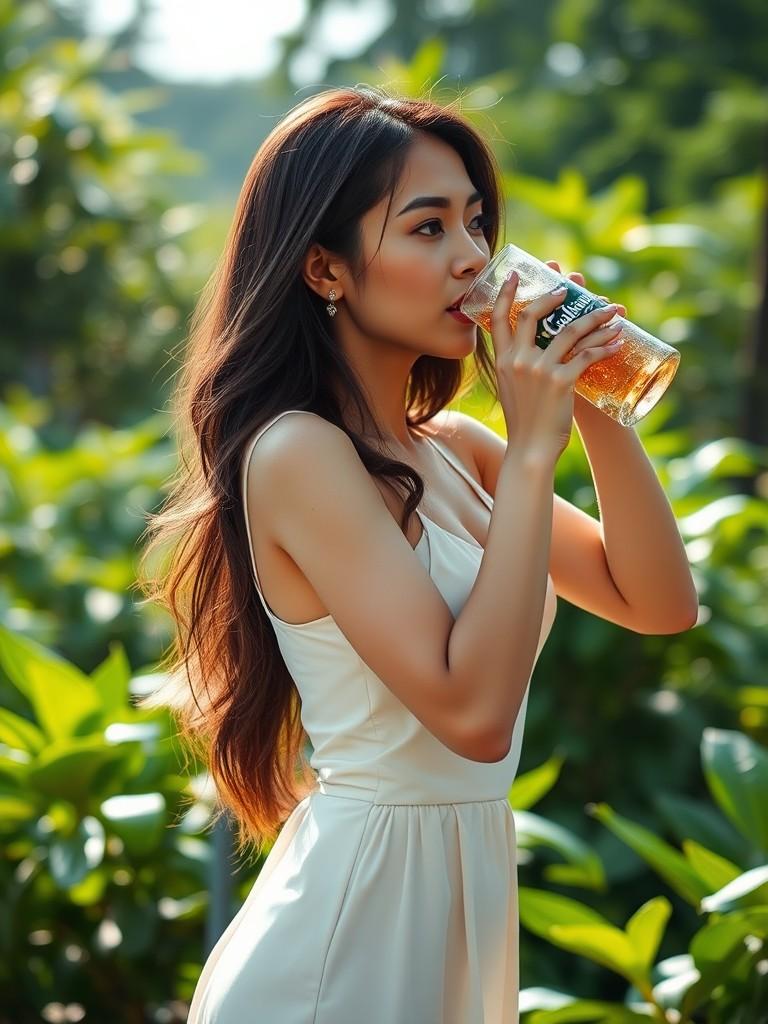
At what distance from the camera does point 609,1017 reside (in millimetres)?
2281

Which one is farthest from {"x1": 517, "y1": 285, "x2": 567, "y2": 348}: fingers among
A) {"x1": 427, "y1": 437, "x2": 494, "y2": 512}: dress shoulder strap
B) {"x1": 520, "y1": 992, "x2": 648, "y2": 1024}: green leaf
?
{"x1": 520, "y1": 992, "x2": 648, "y2": 1024}: green leaf

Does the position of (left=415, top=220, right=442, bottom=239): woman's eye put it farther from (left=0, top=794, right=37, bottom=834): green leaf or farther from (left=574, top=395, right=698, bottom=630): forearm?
(left=0, top=794, right=37, bottom=834): green leaf

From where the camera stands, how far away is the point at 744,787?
2371 mm

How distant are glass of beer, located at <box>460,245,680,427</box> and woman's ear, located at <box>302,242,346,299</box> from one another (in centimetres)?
18

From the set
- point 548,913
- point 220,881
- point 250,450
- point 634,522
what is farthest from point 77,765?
point 634,522

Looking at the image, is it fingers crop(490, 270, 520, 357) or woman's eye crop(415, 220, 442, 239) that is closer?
fingers crop(490, 270, 520, 357)

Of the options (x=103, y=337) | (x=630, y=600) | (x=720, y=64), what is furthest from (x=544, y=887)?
(x=720, y=64)

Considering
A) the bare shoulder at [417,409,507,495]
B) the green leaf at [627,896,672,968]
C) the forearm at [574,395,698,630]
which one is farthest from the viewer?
the green leaf at [627,896,672,968]

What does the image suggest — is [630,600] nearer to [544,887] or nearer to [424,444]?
[424,444]

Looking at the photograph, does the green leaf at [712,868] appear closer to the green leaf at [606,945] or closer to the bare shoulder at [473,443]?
the green leaf at [606,945]

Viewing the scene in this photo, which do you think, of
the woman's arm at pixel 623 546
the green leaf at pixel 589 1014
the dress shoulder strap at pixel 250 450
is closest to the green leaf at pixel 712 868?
the green leaf at pixel 589 1014

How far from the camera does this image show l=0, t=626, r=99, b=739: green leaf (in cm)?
269

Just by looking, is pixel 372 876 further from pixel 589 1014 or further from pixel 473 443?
pixel 589 1014

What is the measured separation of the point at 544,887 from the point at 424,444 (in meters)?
1.54
